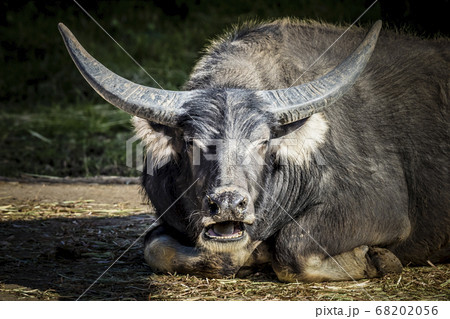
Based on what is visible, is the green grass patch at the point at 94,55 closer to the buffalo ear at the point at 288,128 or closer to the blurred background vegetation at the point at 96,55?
the blurred background vegetation at the point at 96,55

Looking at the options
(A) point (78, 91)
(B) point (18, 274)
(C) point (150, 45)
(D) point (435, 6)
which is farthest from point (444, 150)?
(C) point (150, 45)

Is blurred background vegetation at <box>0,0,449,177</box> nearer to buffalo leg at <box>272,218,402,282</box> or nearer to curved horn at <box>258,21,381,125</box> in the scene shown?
curved horn at <box>258,21,381,125</box>

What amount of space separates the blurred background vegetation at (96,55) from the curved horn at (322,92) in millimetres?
2963

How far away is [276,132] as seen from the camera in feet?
15.2

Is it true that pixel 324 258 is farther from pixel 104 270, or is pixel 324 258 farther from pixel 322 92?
pixel 104 270

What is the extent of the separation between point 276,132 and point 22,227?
244cm

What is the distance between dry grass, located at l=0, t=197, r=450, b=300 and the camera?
4371 mm

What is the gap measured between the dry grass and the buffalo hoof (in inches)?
2.0

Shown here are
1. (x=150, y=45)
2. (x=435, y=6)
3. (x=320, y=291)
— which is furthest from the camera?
(x=150, y=45)

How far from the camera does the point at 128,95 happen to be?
453 centimetres

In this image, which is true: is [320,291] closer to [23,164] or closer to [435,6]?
[23,164]

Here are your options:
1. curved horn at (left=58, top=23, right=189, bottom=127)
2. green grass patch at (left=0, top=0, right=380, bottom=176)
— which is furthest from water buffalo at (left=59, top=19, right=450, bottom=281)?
green grass patch at (left=0, top=0, right=380, bottom=176)

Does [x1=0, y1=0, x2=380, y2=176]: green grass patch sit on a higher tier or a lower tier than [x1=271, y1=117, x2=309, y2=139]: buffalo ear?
higher

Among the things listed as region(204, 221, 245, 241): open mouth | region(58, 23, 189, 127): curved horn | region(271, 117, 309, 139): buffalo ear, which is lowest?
region(204, 221, 245, 241): open mouth
